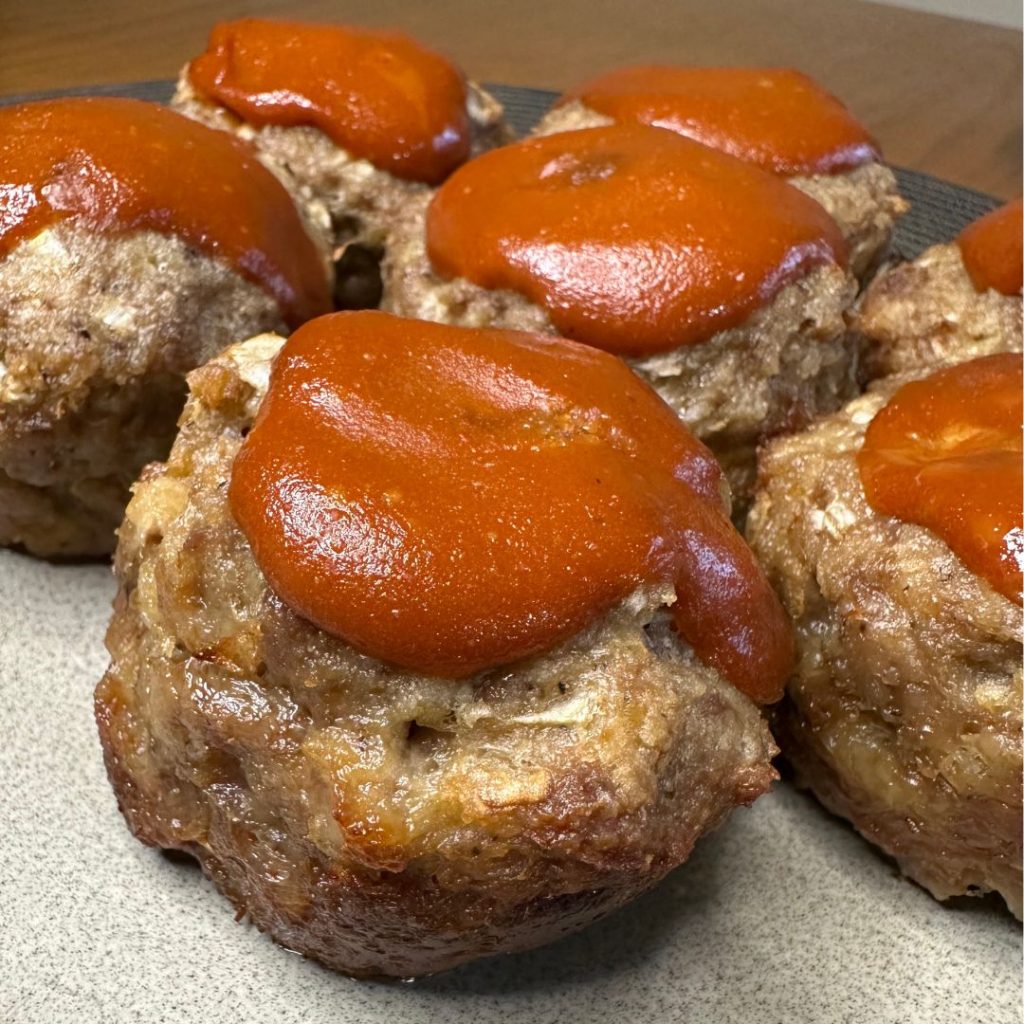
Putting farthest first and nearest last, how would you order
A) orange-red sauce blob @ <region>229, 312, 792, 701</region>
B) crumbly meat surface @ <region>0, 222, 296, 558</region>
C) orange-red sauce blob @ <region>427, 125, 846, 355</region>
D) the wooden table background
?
the wooden table background
orange-red sauce blob @ <region>427, 125, 846, 355</region>
crumbly meat surface @ <region>0, 222, 296, 558</region>
orange-red sauce blob @ <region>229, 312, 792, 701</region>

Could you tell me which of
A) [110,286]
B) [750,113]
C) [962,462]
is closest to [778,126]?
[750,113]

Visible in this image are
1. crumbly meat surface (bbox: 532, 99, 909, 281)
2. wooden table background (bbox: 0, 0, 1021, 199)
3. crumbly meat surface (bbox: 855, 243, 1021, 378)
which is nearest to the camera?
crumbly meat surface (bbox: 855, 243, 1021, 378)

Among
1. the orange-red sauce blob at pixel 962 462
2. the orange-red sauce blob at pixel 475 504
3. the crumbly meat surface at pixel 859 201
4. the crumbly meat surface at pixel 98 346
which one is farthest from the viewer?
the crumbly meat surface at pixel 859 201

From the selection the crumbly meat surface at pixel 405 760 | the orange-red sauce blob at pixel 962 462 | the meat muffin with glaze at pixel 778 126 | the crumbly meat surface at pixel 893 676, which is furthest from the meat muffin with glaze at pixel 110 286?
the orange-red sauce blob at pixel 962 462

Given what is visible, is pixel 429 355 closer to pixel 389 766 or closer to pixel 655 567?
pixel 655 567

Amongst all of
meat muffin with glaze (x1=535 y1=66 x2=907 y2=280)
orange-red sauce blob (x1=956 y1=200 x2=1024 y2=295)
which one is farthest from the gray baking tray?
meat muffin with glaze (x1=535 y1=66 x2=907 y2=280)

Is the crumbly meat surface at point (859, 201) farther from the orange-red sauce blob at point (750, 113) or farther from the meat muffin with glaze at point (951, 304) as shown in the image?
the meat muffin with glaze at point (951, 304)

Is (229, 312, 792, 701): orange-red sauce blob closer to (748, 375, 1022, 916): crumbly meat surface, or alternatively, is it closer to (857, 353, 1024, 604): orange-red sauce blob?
(748, 375, 1022, 916): crumbly meat surface
